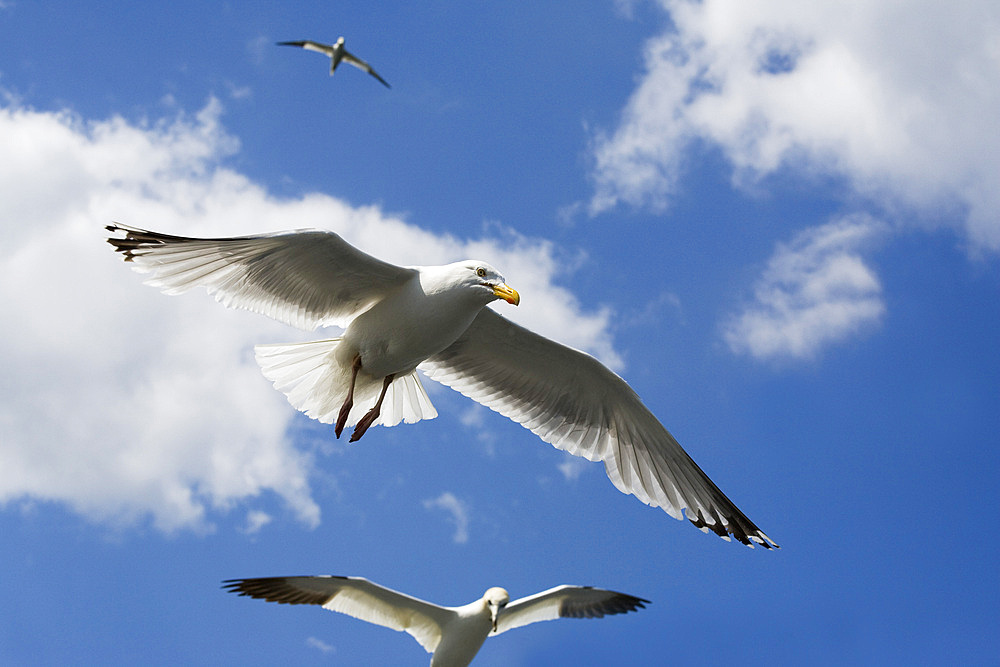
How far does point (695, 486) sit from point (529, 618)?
60.6 inches

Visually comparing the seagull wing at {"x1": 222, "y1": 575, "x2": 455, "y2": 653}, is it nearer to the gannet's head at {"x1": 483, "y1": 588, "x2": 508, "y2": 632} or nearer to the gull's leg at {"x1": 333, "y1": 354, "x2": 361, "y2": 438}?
the gannet's head at {"x1": 483, "y1": 588, "x2": 508, "y2": 632}

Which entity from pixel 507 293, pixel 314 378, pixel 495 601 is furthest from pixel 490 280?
pixel 495 601

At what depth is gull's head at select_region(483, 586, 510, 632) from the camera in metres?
5.62

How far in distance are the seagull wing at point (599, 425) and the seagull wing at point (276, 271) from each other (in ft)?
3.04

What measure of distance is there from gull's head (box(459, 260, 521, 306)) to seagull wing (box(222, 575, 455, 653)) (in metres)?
1.79

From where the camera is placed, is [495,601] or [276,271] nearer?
[276,271]

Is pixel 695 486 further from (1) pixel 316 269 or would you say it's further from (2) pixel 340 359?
(1) pixel 316 269

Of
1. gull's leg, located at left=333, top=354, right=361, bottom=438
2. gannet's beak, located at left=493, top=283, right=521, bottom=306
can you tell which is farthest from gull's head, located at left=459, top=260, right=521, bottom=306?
gull's leg, located at left=333, top=354, right=361, bottom=438

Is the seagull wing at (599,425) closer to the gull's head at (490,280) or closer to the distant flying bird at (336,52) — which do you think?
the gull's head at (490,280)

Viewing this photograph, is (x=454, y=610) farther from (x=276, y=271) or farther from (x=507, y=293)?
(x=276, y=271)

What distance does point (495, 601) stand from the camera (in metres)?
5.63

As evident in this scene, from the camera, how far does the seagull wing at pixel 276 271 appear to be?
4992 mm

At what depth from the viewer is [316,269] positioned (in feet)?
17.9

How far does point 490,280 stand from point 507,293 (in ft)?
0.46
